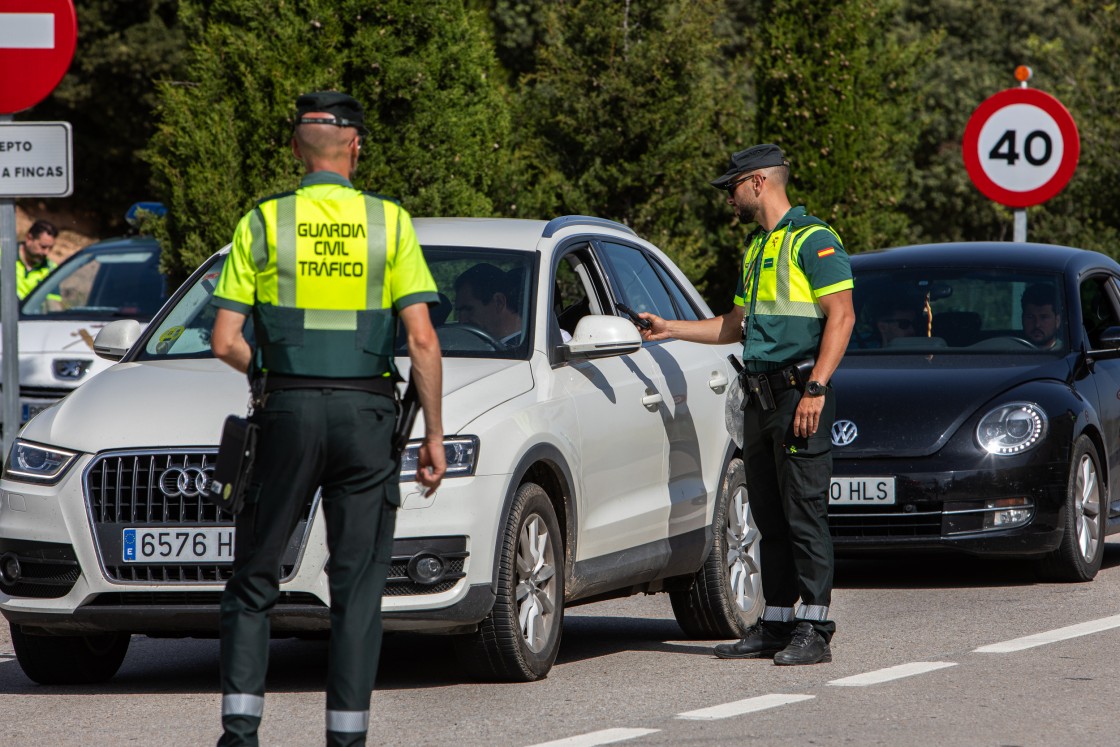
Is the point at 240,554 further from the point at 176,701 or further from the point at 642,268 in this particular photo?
the point at 642,268

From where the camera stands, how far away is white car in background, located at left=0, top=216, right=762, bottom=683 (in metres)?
7.02

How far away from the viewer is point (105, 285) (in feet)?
55.3

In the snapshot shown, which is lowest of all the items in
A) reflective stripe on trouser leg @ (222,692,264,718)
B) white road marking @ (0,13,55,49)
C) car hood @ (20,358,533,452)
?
reflective stripe on trouser leg @ (222,692,264,718)

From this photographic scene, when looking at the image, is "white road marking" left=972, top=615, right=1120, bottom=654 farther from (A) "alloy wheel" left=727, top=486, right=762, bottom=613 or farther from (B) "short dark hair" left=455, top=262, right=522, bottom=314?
(B) "short dark hair" left=455, top=262, right=522, bottom=314

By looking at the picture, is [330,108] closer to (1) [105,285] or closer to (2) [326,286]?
(2) [326,286]

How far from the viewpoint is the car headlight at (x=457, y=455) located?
23.0 ft

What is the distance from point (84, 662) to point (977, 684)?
3.27m

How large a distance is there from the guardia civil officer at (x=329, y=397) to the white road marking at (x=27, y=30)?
561 cm

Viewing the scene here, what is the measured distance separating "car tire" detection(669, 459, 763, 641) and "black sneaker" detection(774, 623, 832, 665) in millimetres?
892

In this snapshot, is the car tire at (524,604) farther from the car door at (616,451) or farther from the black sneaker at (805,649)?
the black sneaker at (805,649)

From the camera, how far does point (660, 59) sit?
18531mm

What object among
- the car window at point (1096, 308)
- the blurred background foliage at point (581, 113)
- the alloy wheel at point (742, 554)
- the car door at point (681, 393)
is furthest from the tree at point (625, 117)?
the alloy wheel at point (742, 554)

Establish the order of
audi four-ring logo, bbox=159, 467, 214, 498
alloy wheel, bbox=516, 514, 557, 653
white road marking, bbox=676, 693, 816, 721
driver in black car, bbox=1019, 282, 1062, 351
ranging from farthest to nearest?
driver in black car, bbox=1019, 282, 1062, 351 → alloy wheel, bbox=516, 514, 557, 653 → audi four-ring logo, bbox=159, 467, 214, 498 → white road marking, bbox=676, 693, 816, 721

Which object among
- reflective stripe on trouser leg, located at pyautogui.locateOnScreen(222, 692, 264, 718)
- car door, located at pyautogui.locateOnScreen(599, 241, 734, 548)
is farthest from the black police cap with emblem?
car door, located at pyautogui.locateOnScreen(599, 241, 734, 548)
